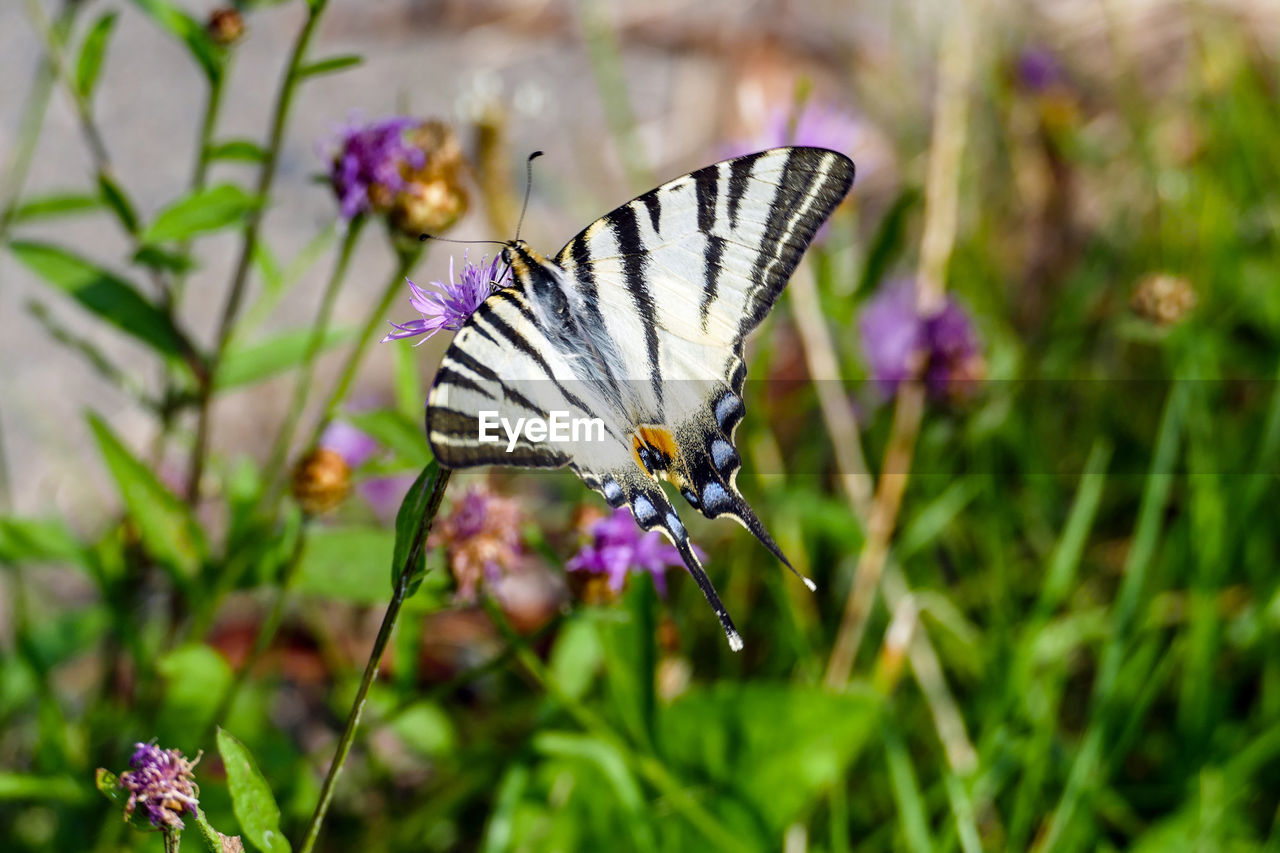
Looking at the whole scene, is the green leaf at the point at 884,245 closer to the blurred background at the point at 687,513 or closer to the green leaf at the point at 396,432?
the blurred background at the point at 687,513

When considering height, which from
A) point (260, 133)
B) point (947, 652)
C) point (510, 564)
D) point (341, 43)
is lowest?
point (947, 652)

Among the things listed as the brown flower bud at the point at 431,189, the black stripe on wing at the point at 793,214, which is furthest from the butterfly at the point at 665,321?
the brown flower bud at the point at 431,189

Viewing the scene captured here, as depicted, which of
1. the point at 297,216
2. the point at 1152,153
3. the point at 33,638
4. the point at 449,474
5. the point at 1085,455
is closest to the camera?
the point at 449,474

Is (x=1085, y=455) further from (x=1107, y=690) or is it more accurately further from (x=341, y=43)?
(x=341, y=43)

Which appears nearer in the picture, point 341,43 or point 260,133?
point 260,133

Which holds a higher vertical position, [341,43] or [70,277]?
[341,43]

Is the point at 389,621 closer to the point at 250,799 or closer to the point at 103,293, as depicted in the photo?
the point at 250,799

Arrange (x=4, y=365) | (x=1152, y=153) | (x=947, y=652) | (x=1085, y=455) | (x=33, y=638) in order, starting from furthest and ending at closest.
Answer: (x=1152, y=153) → (x=1085, y=455) → (x=4, y=365) → (x=947, y=652) → (x=33, y=638)

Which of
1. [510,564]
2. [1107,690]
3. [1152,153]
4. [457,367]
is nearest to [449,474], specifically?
[457,367]
